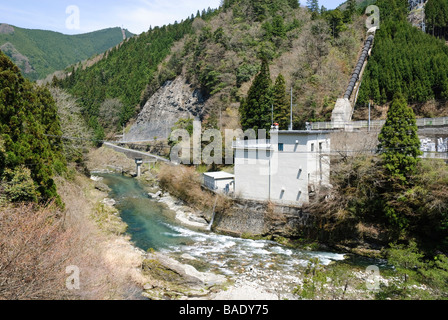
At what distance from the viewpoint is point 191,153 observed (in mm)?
31219

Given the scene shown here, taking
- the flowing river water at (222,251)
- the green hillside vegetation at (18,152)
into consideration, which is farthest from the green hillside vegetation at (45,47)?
the green hillside vegetation at (18,152)

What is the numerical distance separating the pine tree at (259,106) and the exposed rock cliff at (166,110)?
1553 cm

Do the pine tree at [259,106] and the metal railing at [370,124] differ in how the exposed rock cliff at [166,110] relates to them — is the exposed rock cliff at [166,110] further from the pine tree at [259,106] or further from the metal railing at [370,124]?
the metal railing at [370,124]

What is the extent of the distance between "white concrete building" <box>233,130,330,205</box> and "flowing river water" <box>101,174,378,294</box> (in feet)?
10.4

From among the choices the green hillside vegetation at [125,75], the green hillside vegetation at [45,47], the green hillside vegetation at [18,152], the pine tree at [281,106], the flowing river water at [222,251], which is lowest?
the flowing river water at [222,251]

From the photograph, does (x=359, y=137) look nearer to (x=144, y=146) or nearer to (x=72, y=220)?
(x=72, y=220)

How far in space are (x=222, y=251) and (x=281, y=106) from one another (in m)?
15.3

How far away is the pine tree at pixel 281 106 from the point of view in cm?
2634

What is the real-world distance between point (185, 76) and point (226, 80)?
15124 millimetres

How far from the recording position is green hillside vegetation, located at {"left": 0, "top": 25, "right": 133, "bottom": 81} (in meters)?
101

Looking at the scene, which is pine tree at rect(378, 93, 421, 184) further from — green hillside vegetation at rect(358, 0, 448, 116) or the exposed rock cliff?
the exposed rock cliff

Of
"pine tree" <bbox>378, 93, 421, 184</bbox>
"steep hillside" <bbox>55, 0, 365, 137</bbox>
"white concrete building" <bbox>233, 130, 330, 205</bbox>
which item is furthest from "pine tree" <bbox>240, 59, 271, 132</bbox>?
"pine tree" <bbox>378, 93, 421, 184</bbox>

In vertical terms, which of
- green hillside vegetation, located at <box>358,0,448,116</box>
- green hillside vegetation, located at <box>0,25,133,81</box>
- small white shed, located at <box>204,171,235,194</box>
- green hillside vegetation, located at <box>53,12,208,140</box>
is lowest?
small white shed, located at <box>204,171,235,194</box>

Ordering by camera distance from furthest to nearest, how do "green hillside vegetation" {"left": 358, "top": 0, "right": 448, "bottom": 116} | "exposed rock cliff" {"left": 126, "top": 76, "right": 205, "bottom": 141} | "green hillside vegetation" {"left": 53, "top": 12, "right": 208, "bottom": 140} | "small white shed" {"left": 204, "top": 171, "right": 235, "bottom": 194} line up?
"green hillside vegetation" {"left": 53, "top": 12, "right": 208, "bottom": 140} < "exposed rock cliff" {"left": 126, "top": 76, "right": 205, "bottom": 141} < "green hillside vegetation" {"left": 358, "top": 0, "right": 448, "bottom": 116} < "small white shed" {"left": 204, "top": 171, "right": 235, "bottom": 194}
